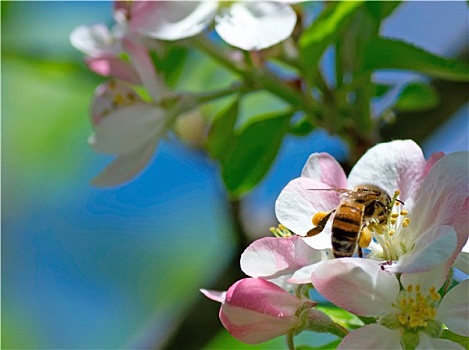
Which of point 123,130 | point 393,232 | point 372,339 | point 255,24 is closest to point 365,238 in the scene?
point 393,232

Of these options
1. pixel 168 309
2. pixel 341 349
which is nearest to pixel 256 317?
pixel 341 349

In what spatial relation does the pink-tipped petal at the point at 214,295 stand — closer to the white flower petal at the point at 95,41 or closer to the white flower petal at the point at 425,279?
the white flower petal at the point at 425,279

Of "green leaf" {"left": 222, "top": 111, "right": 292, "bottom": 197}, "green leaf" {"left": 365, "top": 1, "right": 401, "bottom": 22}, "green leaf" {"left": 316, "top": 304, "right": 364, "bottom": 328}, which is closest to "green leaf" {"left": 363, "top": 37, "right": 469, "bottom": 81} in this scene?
"green leaf" {"left": 365, "top": 1, "right": 401, "bottom": 22}

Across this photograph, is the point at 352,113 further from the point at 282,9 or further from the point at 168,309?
the point at 168,309

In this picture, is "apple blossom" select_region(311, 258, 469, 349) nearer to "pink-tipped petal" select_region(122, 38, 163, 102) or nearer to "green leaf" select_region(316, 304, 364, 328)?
"green leaf" select_region(316, 304, 364, 328)

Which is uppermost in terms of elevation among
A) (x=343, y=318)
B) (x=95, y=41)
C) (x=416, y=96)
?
(x=95, y=41)

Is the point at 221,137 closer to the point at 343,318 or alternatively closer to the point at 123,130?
the point at 123,130

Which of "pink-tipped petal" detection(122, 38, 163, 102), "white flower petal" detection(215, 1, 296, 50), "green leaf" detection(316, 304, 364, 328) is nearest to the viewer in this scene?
"green leaf" detection(316, 304, 364, 328)
